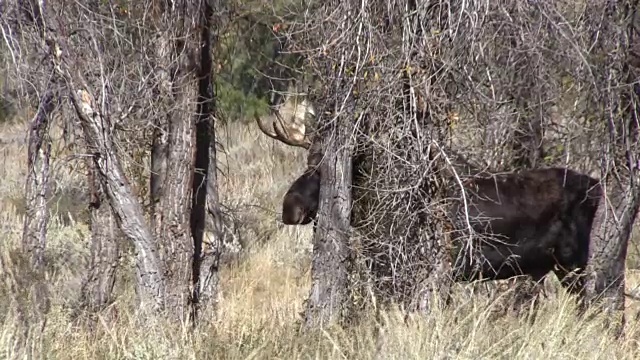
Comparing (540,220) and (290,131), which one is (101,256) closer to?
(290,131)

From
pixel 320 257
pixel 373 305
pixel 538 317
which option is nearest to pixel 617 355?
pixel 538 317

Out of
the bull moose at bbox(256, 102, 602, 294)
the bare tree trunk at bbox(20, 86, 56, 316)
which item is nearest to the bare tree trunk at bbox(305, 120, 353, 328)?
the bull moose at bbox(256, 102, 602, 294)

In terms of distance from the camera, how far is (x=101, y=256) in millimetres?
8148

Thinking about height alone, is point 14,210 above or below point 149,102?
below

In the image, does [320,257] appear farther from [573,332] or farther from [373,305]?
[573,332]

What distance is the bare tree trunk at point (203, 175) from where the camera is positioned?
721cm

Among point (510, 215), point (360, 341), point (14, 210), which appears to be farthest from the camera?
point (14, 210)

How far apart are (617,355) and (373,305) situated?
1.65 metres

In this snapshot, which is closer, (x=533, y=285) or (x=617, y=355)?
(x=617, y=355)

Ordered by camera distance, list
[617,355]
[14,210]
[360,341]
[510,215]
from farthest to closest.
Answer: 1. [14,210]
2. [510,215]
3. [617,355]
4. [360,341]

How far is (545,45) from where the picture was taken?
7414 millimetres

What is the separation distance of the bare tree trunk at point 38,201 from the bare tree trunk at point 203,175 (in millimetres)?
1170

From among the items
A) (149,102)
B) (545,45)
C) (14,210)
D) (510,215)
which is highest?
(545,45)

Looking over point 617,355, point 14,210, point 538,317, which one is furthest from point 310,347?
point 14,210
